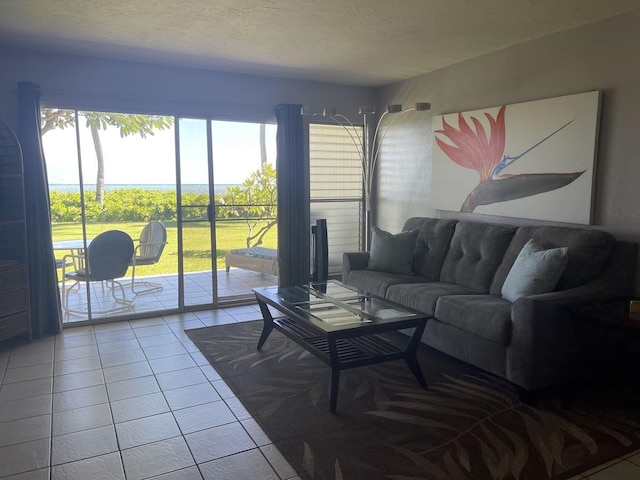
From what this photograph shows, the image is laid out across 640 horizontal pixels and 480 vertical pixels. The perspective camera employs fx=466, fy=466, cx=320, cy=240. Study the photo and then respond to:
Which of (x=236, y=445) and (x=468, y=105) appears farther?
(x=468, y=105)

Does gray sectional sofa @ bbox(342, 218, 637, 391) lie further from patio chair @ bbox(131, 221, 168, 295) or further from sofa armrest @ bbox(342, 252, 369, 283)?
patio chair @ bbox(131, 221, 168, 295)

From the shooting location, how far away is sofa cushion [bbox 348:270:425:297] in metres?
3.93

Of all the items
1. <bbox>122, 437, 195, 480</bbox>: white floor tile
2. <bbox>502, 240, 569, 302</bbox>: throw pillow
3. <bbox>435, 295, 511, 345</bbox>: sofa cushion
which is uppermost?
<bbox>502, 240, 569, 302</bbox>: throw pillow

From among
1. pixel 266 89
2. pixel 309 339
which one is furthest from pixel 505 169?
pixel 266 89

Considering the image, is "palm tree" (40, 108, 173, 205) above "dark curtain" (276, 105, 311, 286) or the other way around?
above

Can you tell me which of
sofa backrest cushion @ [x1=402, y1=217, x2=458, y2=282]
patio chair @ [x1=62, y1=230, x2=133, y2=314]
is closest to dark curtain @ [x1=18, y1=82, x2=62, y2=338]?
patio chair @ [x1=62, y1=230, x2=133, y2=314]

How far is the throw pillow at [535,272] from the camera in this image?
292 cm

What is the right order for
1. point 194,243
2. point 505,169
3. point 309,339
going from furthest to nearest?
point 194,243, point 505,169, point 309,339

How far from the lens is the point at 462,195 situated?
4340 millimetres

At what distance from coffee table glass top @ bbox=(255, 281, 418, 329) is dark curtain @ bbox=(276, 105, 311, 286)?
48.9 inches

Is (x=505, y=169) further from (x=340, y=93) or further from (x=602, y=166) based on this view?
(x=340, y=93)

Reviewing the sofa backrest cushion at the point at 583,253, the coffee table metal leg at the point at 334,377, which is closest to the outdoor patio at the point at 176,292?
the coffee table metal leg at the point at 334,377

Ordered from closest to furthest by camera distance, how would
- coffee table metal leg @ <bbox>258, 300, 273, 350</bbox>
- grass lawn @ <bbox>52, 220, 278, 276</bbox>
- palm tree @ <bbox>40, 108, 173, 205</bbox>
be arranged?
coffee table metal leg @ <bbox>258, 300, 273, 350</bbox> < palm tree @ <bbox>40, 108, 173, 205</bbox> < grass lawn @ <bbox>52, 220, 278, 276</bbox>

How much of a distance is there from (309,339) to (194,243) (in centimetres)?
215
